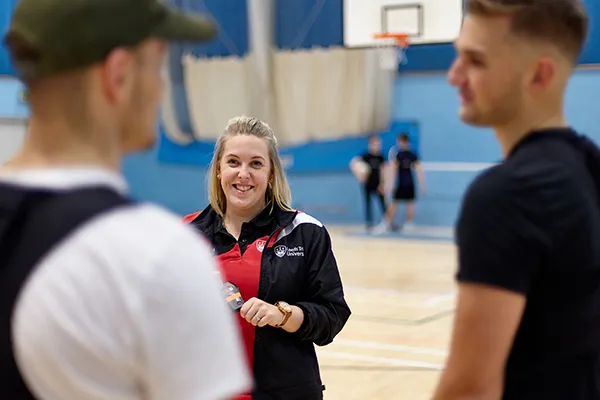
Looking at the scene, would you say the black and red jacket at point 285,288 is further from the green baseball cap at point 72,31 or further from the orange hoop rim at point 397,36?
the orange hoop rim at point 397,36

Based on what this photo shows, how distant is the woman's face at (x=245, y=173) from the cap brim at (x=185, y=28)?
1.98 m

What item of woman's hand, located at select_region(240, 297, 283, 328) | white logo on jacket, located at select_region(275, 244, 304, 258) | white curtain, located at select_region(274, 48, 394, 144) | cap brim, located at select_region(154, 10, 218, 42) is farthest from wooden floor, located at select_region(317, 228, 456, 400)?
cap brim, located at select_region(154, 10, 218, 42)

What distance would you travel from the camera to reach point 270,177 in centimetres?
339

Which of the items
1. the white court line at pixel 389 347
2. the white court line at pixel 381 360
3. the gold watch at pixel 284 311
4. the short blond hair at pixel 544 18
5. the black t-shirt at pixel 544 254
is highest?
the short blond hair at pixel 544 18

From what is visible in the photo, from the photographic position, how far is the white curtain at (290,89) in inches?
613

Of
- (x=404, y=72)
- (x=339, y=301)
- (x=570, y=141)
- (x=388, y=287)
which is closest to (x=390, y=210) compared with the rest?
(x=404, y=72)

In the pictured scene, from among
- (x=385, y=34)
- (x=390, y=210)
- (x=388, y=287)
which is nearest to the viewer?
(x=388, y=287)

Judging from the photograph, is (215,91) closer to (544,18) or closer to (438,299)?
(438,299)

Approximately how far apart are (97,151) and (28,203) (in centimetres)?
13

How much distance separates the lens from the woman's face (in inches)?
129

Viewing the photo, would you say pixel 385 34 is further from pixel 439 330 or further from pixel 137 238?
pixel 137 238

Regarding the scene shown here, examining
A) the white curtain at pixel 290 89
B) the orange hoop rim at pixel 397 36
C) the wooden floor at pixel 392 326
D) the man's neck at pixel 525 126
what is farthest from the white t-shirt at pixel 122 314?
the white curtain at pixel 290 89

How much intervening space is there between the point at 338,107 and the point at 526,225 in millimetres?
14271

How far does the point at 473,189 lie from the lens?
1.65 m
